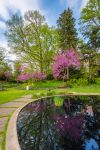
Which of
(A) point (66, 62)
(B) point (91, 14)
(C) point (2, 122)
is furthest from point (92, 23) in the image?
(C) point (2, 122)

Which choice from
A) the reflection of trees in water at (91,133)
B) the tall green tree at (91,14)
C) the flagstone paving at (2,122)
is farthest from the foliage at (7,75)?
the reflection of trees in water at (91,133)

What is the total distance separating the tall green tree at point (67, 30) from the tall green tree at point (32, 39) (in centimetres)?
267

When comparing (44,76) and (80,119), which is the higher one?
(44,76)

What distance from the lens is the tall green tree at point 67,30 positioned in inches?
1809

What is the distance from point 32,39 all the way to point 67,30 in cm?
763

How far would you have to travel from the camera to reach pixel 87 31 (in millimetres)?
42938

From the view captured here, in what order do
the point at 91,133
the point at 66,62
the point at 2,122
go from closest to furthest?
the point at 91,133 → the point at 2,122 → the point at 66,62

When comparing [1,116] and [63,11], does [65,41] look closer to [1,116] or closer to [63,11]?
[63,11]

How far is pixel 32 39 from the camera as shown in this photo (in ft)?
160

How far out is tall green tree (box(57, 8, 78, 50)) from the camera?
45.9 m

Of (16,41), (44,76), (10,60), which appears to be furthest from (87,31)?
(10,60)

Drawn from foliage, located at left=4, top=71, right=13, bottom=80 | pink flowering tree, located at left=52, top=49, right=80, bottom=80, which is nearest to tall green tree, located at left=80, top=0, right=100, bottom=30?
pink flowering tree, located at left=52, top=49, right=80, bottom=80

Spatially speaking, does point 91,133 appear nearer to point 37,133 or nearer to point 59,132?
point 59,132

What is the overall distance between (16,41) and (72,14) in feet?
42.9
